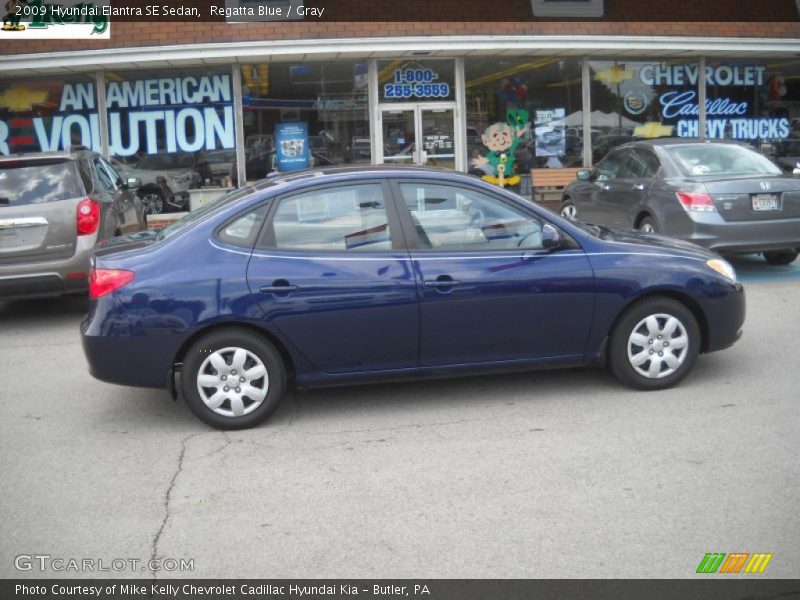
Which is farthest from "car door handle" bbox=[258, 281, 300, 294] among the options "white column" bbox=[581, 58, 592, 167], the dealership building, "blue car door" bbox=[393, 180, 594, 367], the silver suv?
"white column" bbox=[581, 58, 592, 167]

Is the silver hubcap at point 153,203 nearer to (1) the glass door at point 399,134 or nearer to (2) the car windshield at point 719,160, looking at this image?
(1) the glass door at point 399,134

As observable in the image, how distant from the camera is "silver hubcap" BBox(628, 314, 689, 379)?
20.9ft

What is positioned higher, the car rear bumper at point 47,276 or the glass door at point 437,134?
the glass door at point 437,134

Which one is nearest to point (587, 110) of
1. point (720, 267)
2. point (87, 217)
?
point (87, 217)

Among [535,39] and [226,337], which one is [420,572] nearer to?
[226,337]

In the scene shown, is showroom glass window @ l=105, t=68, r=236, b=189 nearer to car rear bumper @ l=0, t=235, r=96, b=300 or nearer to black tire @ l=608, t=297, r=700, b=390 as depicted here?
car rear bumper @ l=0, t=235, r=96, b=300

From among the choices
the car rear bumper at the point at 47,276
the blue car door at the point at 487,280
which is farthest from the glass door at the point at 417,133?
the blue car door at the point at 487,280

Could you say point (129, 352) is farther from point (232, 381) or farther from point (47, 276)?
point (47, 276)

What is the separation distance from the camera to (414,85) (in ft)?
57.3

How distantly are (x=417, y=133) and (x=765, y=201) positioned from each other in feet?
27.7

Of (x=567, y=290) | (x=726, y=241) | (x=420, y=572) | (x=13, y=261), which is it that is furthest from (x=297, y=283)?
(x=726, y=241)

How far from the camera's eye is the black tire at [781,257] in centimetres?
1164

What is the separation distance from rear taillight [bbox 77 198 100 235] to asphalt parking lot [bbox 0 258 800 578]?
8.02 ft

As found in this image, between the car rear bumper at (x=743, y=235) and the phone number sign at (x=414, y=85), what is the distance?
27.3 feet
